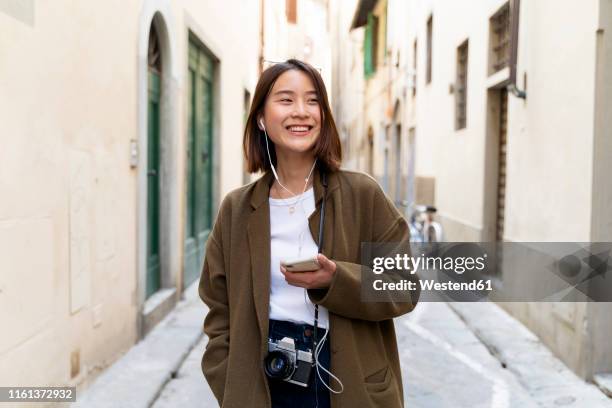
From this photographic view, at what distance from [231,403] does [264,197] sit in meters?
0.59

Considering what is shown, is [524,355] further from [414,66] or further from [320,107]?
[414,66]

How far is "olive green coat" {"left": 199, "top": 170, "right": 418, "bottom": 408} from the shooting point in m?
1.90

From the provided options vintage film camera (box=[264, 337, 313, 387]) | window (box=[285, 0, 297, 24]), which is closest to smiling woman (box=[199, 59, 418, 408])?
vintage film camera (box=[264, 337, 313, 387])

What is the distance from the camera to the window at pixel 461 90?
1003cm

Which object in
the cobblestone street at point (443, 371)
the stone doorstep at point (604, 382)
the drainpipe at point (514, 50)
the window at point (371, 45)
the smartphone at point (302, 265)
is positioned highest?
the window at point (371, 45)

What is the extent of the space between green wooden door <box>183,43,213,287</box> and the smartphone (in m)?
6.28

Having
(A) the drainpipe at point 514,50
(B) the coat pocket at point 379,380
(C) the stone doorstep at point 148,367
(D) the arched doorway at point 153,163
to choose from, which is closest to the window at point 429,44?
(A) the drainpipe at point 514,50

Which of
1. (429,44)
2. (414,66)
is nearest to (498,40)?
(429,44)

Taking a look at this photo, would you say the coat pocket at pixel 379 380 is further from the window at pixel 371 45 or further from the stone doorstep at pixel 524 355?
the window at pixel 371 45

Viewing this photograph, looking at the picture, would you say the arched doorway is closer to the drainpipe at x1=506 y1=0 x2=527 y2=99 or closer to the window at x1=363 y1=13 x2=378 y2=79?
the drainpipe at x1=506 y1=0 x2=527 y2=99

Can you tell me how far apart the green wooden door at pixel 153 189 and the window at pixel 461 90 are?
4.85 m

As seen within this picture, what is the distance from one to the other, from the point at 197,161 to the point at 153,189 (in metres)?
2.15

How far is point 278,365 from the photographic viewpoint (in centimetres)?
193

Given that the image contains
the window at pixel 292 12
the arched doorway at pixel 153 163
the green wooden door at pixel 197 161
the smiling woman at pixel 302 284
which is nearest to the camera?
the smiling woman at pixel 302 284
